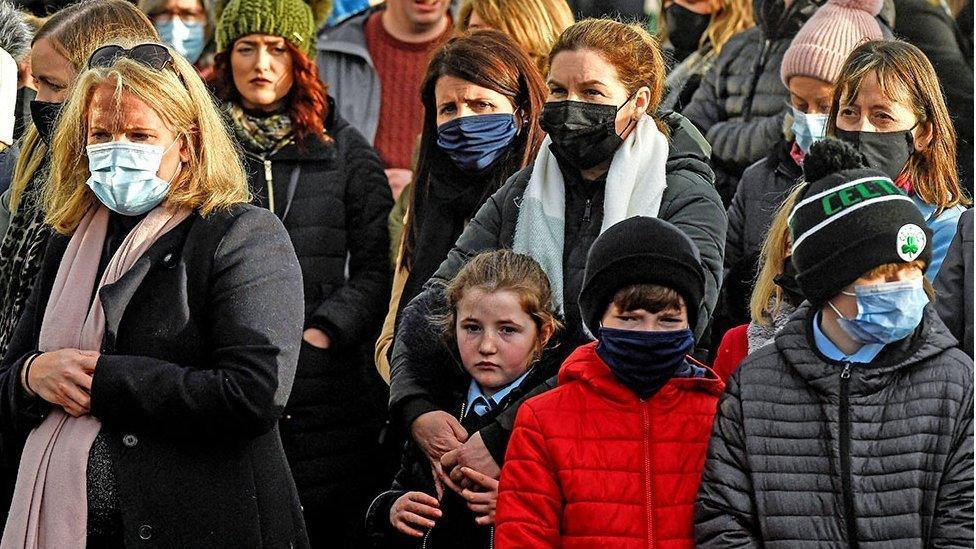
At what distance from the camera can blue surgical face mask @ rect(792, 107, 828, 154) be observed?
6.25 m

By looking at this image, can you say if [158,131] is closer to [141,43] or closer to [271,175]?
[141,43]

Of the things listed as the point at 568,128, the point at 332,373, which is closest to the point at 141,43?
the point at 568,128

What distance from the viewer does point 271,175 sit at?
695 cm

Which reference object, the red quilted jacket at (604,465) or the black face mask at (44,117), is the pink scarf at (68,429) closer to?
the black face mask at (44,117)

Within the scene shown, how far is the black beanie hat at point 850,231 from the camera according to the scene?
4.47 meters

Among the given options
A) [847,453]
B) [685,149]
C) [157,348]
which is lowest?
[847,453]

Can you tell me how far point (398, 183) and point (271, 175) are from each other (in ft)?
3.19

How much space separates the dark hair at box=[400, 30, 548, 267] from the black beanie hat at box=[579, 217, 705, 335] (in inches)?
52.4

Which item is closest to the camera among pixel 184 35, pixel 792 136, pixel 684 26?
pixel 792 136

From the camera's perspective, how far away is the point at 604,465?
461 cm

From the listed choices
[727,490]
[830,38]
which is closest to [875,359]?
[727,490]

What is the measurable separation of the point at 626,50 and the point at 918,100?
38.5 inches

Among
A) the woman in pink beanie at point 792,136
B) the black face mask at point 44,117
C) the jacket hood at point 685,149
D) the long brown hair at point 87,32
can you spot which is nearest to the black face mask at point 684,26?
the woman in pink beanie at point 792,136

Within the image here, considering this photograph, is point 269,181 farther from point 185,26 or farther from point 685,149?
point 685,149
